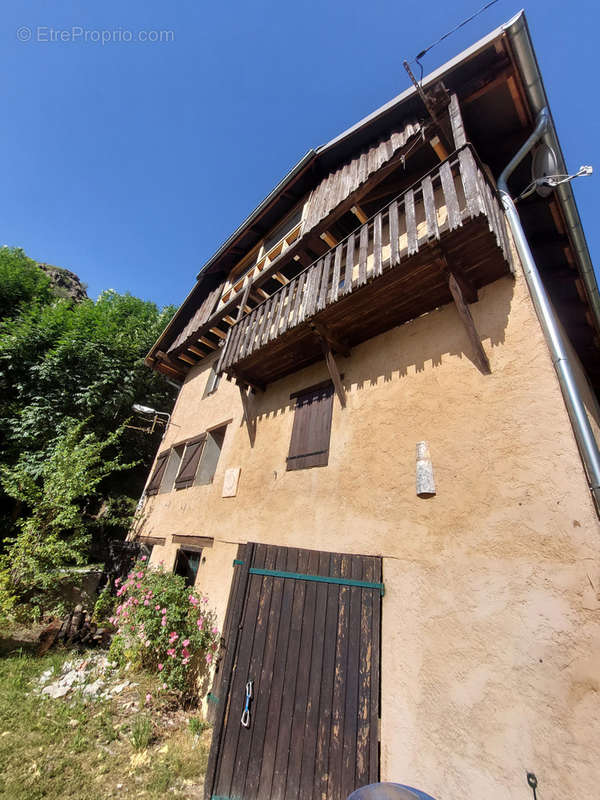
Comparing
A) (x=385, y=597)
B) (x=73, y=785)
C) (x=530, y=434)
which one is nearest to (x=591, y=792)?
(x=385, y=597)

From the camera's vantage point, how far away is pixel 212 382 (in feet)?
31.0

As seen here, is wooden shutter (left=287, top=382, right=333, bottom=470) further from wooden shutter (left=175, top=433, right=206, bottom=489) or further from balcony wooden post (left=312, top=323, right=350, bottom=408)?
wooden shutter (left=175, top=433, right=206, bottom=489)

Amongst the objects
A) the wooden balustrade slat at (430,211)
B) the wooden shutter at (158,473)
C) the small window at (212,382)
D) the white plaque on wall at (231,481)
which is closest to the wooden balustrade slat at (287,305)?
the wooden balustrade slat at (430,211)

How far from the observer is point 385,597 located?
3.09m

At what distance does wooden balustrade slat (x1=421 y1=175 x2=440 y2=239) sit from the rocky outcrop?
86.1 feet

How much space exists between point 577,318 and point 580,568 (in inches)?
181

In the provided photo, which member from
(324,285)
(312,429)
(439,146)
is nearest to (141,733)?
(312,429)

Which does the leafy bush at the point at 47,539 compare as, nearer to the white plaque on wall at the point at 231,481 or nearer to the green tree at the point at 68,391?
the green tree at the point at 68,391

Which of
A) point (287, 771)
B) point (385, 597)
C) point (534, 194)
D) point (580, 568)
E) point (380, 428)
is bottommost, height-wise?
point (287, 771)

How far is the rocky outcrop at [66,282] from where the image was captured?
2298cm

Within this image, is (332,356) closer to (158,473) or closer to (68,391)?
(158,473)

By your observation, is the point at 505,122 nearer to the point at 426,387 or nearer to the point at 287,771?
the point at 426,387

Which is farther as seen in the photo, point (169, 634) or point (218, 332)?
point (218, 332)

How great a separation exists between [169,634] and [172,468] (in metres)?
4.84
